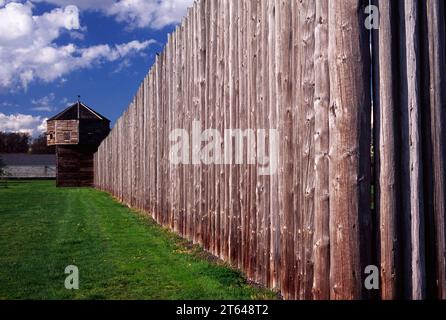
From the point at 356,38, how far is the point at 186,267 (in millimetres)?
3245

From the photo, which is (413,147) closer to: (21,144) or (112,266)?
(112,266)

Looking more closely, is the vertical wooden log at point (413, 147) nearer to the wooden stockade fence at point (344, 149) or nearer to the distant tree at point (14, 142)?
the wooden stockade fence at point (344, 149)

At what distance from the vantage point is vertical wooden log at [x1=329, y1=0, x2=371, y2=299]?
322 centimetres

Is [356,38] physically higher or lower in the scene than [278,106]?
higher

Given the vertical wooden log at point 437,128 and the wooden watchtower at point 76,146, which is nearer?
the vertical wooden log at point 437,128

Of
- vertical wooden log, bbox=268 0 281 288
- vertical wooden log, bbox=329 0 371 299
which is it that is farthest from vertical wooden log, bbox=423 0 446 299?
vertical wooden log, bbox=268 0 281 288

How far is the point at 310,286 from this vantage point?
367 centimetres

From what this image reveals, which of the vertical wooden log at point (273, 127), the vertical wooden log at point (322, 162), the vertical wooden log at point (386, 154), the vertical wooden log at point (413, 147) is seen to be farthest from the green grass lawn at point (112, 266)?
the vertical wooden log at point (413, 147)

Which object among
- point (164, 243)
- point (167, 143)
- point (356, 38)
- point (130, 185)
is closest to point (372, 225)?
point (356, 38)

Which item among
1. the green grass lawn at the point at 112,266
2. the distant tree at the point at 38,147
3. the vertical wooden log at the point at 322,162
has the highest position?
the distant tree at the point at 38,147

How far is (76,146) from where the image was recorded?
37.9 metres

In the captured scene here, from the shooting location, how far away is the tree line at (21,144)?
99188 millimetres

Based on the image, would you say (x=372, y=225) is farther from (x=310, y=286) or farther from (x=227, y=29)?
(x=227, y=29)

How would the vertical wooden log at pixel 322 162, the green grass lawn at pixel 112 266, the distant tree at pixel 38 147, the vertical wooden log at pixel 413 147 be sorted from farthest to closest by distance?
the distant tree at pixel 38 147, the green grass lawn at pixel 112 266, the vertical wooden log at pixel 322 162, the vertical wooden log at pixel 413 147
